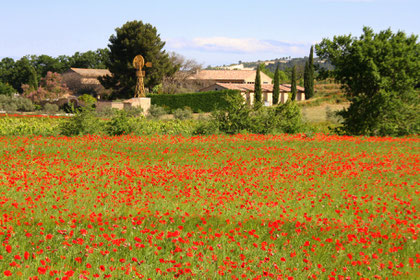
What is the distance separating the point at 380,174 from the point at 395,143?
7.77 meters

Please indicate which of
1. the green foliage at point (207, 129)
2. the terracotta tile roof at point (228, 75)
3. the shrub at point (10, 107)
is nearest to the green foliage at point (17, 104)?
the shrub at point (10, 107)

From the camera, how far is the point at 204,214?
7062 millimetres

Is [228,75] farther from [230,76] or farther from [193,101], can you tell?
[193,101]

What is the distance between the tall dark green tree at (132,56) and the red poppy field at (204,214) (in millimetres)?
42974

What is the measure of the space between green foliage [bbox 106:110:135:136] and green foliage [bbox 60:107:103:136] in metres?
0.76

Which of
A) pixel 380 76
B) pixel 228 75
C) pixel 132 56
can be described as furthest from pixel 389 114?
pixel 228 75

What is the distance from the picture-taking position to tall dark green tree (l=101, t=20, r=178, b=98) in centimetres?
5550

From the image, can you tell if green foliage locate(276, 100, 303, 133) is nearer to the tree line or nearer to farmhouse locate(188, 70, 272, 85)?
farmhouse locate(188, 70, 272, 85)

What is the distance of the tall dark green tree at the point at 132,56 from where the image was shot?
5550 cm

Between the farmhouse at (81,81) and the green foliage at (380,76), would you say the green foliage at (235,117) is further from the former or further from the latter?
the farmhouse at (81,81)

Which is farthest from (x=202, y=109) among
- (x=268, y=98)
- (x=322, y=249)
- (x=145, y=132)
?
(x=322, y=249)

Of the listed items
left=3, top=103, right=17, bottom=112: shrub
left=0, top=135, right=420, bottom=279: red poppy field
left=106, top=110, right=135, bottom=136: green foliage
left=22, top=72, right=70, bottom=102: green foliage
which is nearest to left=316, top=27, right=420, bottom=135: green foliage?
left=0, top=135, right=420, bottom=279: red poppy field

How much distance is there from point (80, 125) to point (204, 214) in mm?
12720

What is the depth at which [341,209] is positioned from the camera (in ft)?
26.7
